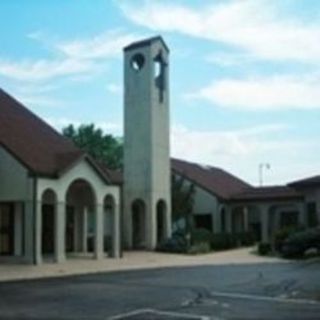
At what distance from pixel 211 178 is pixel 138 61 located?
50.0 ft

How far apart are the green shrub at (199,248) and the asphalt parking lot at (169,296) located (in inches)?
554

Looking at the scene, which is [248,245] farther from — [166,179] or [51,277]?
[51,277]

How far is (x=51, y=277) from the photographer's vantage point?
2362 cm

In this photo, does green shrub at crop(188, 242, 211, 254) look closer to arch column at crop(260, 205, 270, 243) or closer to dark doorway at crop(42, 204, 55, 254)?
dark doorway at crop(42, 204, 55, 254)

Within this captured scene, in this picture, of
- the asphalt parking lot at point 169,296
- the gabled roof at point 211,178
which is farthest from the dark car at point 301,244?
the gabled roof at point 211,178

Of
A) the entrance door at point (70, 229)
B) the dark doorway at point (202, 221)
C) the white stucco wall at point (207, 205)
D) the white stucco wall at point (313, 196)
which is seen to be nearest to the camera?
the entrance door at point (70, 229)

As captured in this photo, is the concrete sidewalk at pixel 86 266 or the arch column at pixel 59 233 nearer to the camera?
the concrete sidewalk at pixel 86 266

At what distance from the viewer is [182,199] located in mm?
49781

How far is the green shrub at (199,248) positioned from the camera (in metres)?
40.2

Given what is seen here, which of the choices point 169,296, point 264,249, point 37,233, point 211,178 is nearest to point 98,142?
point 211,178

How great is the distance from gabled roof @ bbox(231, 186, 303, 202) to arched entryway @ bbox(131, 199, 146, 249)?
10.1 metres

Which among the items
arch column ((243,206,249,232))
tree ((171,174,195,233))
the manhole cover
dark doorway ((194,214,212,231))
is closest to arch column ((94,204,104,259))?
tree ((171,174,195,233))

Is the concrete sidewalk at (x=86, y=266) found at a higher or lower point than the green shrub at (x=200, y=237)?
lower

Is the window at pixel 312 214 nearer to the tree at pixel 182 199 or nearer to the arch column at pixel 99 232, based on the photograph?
the tree at pixel 182 199
